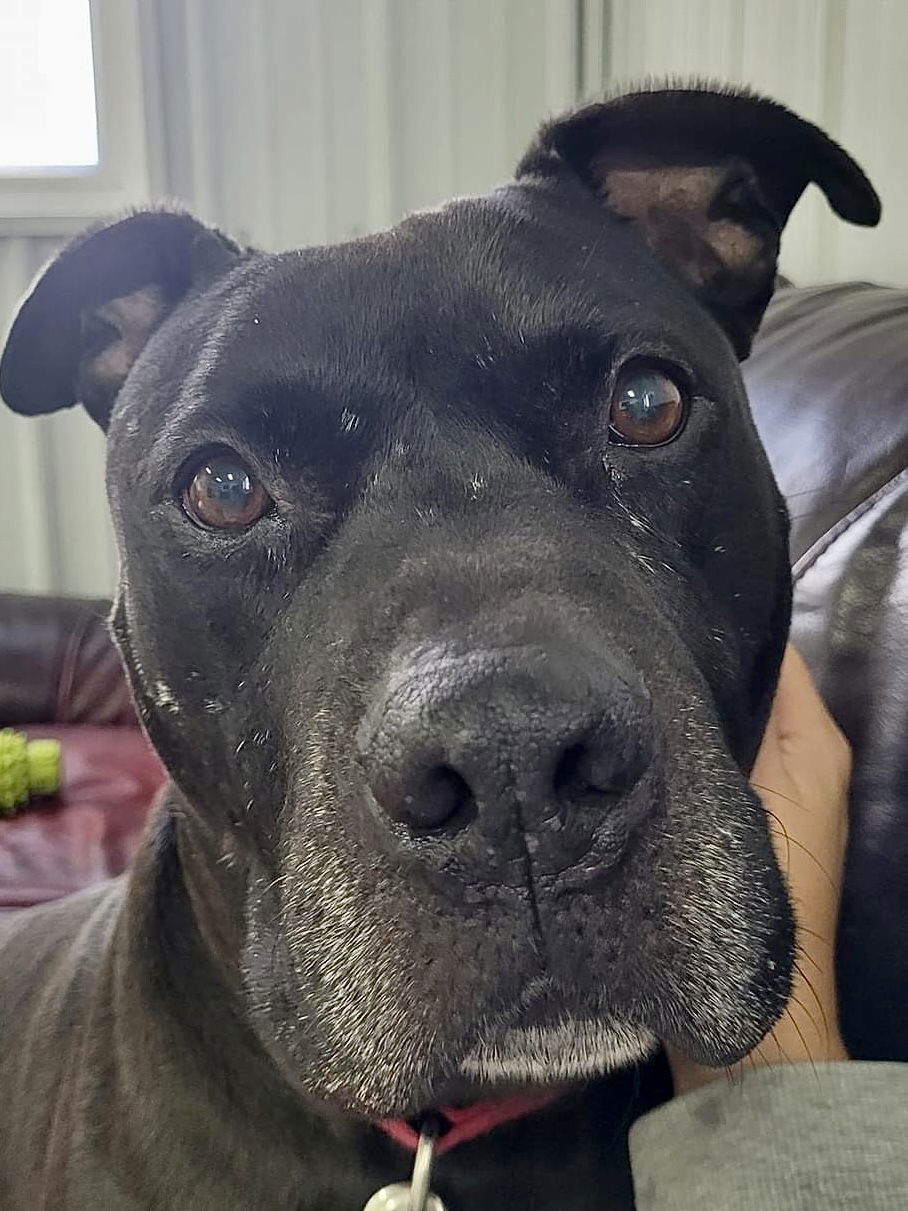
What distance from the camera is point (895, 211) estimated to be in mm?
2262

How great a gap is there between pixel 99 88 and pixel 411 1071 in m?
3.44

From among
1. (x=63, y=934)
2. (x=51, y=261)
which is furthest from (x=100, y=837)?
(x=51, y=261)

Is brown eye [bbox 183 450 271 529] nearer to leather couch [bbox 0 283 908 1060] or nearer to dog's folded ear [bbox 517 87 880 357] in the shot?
dog's folded ear [bbox 517 87 880 357]

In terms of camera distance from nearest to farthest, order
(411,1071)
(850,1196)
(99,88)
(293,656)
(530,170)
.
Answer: (850,1196) → (411,1071) → (293,656) → (530,170) → (99,88)

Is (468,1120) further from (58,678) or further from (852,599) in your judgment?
(58,678)

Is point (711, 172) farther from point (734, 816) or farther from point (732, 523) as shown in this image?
point (734, 816)

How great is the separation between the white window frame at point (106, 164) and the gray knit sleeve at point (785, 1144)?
3287 mm

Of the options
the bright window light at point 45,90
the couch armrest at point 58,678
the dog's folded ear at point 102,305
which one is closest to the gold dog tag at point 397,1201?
the dog's folded ear at point 102,305

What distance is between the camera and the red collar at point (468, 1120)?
1.30 m

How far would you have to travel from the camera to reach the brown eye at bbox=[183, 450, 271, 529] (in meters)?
1.25

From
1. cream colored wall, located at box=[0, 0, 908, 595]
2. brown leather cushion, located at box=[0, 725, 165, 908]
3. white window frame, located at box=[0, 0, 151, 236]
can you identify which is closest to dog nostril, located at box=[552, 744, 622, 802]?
brown leather cushion, located at box=[0, 725, 165, 908]

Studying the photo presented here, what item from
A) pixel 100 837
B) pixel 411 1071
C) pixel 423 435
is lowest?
pixel 100 837

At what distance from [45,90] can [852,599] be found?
11.0ft

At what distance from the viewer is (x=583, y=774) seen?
92 cm
